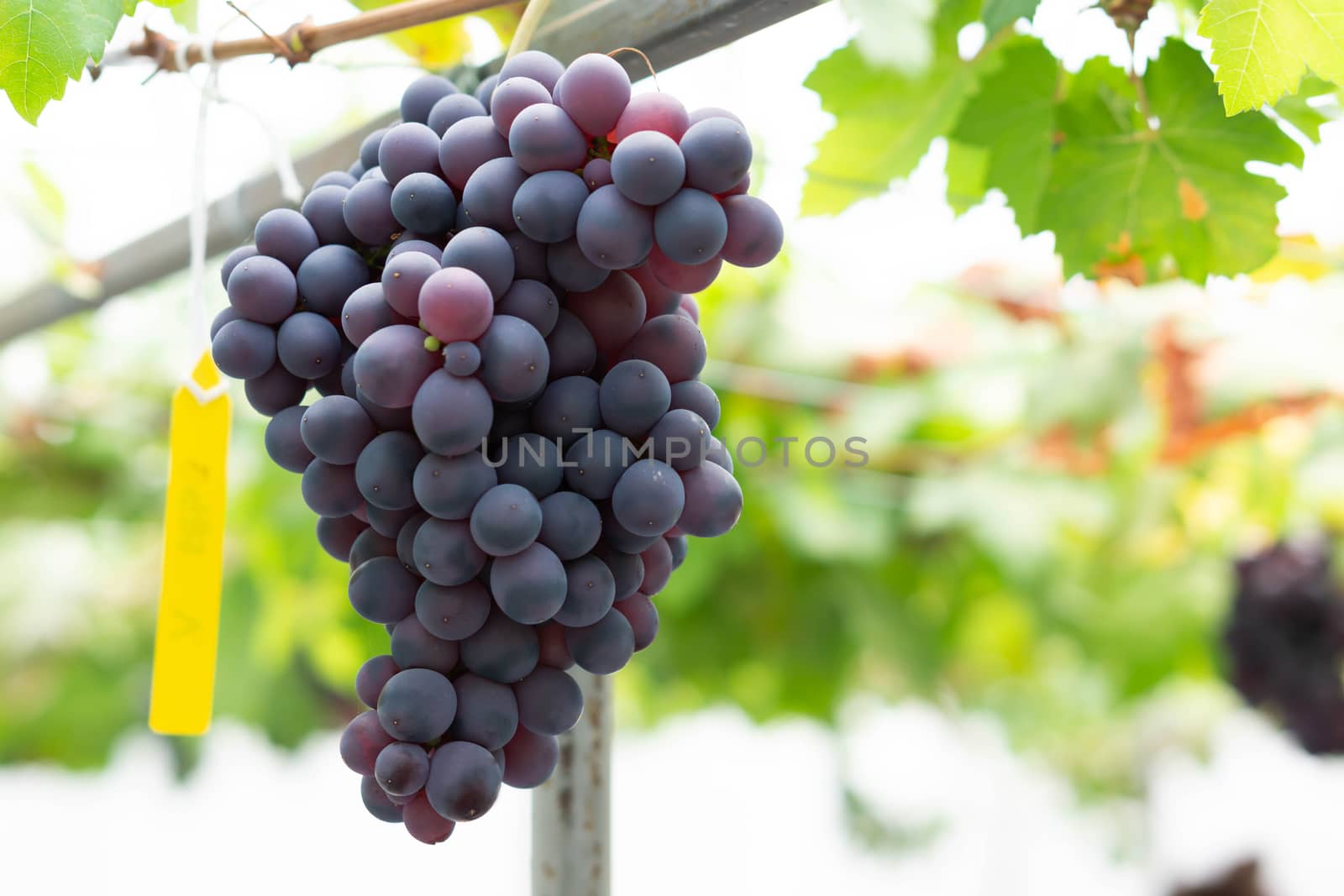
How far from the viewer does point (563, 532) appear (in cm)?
38

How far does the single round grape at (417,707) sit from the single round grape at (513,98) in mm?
202

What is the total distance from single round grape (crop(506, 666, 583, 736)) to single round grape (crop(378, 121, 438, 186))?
197mm

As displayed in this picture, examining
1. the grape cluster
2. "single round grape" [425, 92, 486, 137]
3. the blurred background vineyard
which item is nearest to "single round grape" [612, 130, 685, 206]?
"single round grape" [425, 92, 486, 137]

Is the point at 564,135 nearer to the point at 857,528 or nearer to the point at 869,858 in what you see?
the point at 857,528

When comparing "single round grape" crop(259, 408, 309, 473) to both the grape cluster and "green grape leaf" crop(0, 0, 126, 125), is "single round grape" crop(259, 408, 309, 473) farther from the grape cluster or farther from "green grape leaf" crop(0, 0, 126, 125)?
the grape cluster

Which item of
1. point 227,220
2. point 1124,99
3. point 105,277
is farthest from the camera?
point 105,277

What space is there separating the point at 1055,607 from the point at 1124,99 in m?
1.19

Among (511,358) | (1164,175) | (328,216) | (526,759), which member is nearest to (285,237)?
(328,216)

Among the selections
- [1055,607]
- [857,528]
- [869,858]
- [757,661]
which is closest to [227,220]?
[857,528]

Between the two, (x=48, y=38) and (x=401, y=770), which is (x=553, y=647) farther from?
(x=48, y=38)

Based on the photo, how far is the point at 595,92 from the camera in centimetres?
36

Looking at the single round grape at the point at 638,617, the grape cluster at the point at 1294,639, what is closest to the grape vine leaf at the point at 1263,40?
the single round grape at the point at 638,617

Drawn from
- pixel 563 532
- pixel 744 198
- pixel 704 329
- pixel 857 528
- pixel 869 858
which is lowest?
pixel 869 858

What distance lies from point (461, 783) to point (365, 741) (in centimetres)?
4
